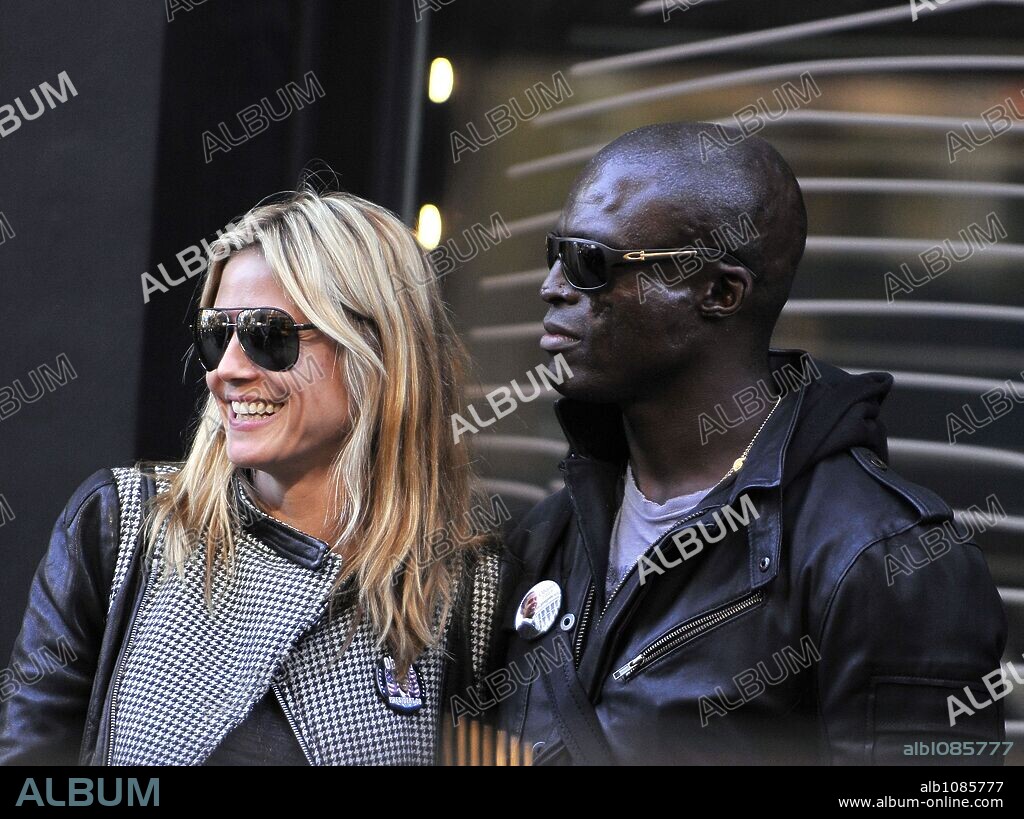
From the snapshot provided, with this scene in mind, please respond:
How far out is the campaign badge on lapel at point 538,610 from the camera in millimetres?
4051

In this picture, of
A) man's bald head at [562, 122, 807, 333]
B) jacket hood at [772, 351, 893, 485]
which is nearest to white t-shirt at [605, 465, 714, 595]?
jacket hood at [772, 351, 893, 485]

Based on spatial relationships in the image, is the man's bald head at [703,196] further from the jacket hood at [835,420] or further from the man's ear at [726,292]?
the jacket hood at [835,420]

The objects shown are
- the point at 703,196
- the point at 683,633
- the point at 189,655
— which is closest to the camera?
the point at 683,633

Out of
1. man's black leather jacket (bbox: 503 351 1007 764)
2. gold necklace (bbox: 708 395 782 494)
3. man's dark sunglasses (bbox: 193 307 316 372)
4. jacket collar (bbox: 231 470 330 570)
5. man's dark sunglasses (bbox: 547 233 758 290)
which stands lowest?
man's black leather jacket (bbox: 503 351 1007 764)

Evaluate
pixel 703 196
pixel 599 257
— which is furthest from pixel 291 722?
pixel 703 196

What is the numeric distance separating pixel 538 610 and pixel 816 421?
1.03m

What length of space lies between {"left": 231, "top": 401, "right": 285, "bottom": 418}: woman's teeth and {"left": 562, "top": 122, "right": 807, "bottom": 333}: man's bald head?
1043mm

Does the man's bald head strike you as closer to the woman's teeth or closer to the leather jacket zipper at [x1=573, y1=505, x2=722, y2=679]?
the leather jacket zipper at [x1=573, y1=505, x2=722, y2=679]

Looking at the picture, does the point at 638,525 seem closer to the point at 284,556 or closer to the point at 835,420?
the point at 835,420

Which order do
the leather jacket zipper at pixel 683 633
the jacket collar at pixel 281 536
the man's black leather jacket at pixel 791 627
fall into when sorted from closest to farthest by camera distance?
the man's black leather jacket at pixel 791 627, the leather jacket zipper at pixel 683 633, the jacket collar at pixel 281 536

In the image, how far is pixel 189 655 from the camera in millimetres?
3779

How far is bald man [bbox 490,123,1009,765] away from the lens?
11.2 ft

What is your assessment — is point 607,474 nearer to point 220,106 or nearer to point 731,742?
point 731,742

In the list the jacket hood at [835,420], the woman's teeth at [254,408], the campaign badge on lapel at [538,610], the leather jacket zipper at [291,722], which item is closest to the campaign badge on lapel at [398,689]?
the leather jacket zipper at [291,722]
